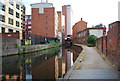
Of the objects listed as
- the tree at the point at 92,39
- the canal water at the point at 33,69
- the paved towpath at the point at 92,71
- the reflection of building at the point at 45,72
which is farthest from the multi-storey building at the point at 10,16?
the paved towpath at the point at 92,71

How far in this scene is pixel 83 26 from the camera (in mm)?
71875

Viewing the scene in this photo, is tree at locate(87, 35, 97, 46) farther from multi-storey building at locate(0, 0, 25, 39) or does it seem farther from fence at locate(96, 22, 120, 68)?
fence at locate(96, 22, 120, 68)

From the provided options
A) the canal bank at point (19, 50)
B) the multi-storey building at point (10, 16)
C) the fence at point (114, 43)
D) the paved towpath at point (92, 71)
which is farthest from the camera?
the multi-storey building at point (10, 16)

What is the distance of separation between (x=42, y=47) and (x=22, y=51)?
1143 cm

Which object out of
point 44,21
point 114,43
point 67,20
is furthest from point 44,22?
point 114,43

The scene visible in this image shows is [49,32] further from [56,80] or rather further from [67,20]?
[56,80]

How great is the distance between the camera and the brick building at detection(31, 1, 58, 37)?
54.1 meters

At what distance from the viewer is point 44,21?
54969mm

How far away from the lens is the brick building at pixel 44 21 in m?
54.1

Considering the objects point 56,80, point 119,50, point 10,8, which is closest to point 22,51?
point 10,8

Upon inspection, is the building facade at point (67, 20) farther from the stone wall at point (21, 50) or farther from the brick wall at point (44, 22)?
the stone wall at point (21, 50)

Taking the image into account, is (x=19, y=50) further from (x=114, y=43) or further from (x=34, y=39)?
(x=114, y=43)

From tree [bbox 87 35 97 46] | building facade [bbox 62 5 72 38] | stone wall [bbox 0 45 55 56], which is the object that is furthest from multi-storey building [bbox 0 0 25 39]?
building facade [bbox 62 5 72 38]

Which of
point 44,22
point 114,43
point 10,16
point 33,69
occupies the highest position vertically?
point 44,22
